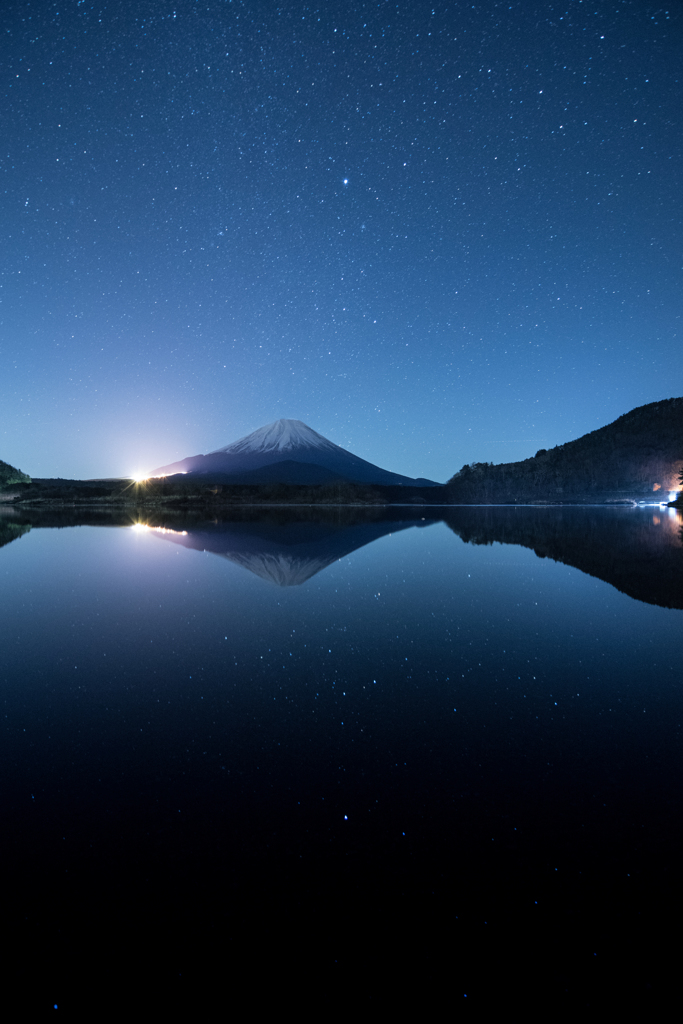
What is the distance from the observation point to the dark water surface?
2.33 m

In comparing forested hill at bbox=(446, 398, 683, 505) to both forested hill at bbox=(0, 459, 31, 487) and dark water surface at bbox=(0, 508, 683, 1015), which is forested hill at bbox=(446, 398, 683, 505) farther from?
dark water surface at bbox=(0, 508, 683, 1015)

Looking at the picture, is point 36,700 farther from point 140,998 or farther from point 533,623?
point 533,623

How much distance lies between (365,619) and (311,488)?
10273 cm

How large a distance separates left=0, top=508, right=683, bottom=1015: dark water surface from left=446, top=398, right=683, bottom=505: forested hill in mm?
126816

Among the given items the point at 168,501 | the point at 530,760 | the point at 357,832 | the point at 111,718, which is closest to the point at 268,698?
the point at 111,718

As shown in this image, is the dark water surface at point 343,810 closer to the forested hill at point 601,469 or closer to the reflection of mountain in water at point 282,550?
the reflection of mountain in water at point 282,550

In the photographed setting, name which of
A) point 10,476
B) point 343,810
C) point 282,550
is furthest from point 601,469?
point 10,476

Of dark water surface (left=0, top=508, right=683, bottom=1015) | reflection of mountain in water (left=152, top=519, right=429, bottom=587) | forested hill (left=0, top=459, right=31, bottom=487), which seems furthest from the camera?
forested hill (left=0, top=459, right=31, bottom=487)

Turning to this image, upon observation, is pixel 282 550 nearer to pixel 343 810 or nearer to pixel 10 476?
pixel 343 810

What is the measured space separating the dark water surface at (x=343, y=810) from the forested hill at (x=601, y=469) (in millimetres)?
126816

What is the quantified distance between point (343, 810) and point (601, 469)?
152 meters

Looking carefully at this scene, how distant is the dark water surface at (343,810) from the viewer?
233cm

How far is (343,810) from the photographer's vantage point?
11.3 feet

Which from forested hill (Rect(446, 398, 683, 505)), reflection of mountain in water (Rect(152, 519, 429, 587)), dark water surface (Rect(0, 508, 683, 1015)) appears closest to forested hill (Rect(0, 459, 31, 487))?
reflection of mountain in water (Rect(152, 519, 429, 587))
